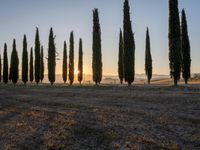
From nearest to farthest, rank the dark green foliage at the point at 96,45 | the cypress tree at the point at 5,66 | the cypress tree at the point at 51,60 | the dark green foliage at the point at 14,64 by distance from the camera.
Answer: the dark green foliage at the point at 96,45 → the cypress tree at the point at 51,60 → the dark green foliage at the point at 14,64 → the cypress tree at the point at 5,66

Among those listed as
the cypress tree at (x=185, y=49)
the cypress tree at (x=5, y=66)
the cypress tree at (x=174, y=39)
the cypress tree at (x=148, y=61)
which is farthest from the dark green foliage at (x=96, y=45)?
the cypress tree at (x=5, y=66)

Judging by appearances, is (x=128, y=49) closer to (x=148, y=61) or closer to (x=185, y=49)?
(x=185, y=49)

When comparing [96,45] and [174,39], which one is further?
[96,45]

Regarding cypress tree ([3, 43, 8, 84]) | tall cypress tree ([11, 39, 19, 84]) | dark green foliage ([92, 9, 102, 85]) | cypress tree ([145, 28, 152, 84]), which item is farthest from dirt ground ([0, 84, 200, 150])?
cypress tree ([3, 43, 8, 84])

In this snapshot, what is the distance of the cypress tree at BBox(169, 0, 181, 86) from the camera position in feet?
124

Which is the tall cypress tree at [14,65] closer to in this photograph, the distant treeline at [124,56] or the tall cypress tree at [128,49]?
the distant treeline at [124,56]

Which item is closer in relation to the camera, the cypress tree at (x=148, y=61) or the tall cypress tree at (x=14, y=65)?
the cypress tree at (x=148, y=61)

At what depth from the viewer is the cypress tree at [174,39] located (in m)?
37.8

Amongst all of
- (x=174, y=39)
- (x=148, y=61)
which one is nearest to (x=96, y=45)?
(x=174, y=39)

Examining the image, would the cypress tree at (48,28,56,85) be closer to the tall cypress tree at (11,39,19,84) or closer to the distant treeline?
the distant treeline

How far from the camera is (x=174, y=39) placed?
38000 millimetres

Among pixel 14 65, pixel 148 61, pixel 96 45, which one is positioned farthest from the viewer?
pixel 14 65

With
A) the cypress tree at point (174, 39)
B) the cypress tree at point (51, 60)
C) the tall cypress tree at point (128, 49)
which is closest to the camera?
the cypress tree at point (174, 39)

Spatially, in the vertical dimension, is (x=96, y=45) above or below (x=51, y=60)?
above
